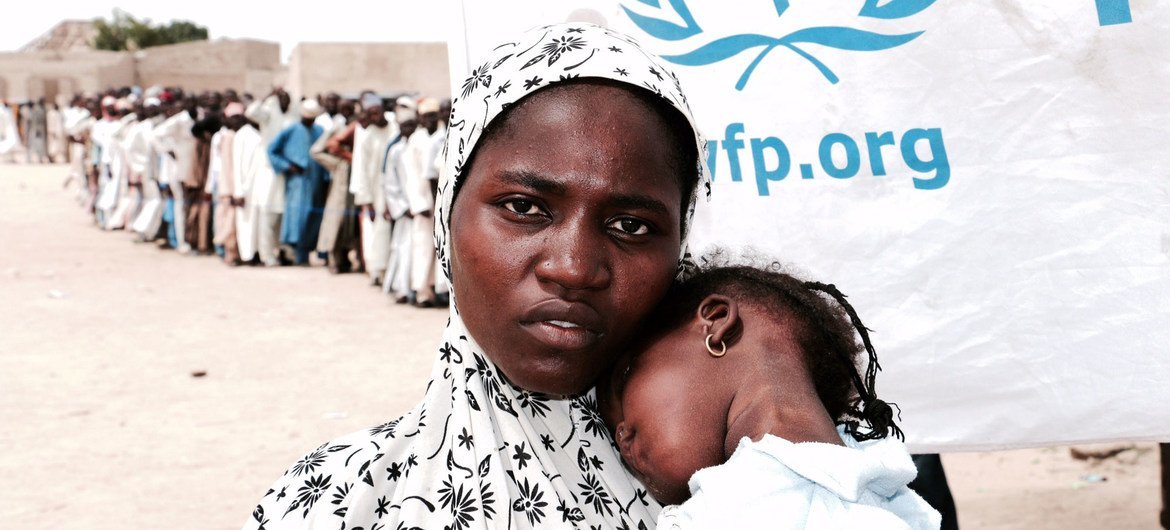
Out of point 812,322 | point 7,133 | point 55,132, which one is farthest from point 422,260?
point 7,133

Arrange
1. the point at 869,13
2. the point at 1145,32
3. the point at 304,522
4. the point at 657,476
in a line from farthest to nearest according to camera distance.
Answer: the point at 869,13
the point at 1145,32
the point at 304,522
the point at 657,476

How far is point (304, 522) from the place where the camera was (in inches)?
59.1

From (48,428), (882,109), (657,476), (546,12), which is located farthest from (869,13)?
(48,428)

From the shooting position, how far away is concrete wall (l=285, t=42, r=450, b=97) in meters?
22.8

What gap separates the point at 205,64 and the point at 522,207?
39.3 meters

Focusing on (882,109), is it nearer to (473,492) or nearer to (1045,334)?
(1045,334)

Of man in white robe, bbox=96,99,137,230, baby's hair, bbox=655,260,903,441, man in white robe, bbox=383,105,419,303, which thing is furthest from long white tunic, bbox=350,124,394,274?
baby's hair, bbox=655,260,903,441

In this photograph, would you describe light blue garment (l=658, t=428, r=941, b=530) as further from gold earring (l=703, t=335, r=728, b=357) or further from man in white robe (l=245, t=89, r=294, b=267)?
man in white robe (l=245, t=89, r=294, b=267)

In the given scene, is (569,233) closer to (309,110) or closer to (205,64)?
(309,110)

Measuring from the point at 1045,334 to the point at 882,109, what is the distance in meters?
0.61

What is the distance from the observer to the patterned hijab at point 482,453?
1425 millimetres

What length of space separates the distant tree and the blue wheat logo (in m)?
62.7

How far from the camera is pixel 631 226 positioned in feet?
4.25

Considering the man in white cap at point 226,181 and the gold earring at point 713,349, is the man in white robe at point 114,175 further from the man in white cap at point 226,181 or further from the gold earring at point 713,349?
the gold earring at point 713,349
